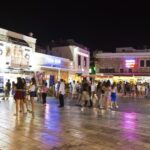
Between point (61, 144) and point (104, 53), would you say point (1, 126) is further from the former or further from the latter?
point (104, 53)

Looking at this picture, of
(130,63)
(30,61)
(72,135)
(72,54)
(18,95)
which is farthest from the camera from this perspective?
(130,63)

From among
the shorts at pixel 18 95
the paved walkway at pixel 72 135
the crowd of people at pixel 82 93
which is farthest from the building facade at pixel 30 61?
the paved walkway at pixel 72 135

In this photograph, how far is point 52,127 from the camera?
10.8 meters

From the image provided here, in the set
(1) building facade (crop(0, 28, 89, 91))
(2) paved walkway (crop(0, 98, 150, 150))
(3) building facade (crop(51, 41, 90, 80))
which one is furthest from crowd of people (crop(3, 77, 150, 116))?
(3) building facade (crop(51, 41, 90, 80))

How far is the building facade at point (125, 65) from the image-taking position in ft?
188

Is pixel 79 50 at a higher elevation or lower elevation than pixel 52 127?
higher

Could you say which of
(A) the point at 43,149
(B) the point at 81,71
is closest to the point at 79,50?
(B) the point at 81,71

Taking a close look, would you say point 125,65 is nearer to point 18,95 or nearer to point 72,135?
point 18,95

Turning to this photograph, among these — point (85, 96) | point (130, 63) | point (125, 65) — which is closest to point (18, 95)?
point (85, 96)

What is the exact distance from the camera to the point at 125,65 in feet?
192

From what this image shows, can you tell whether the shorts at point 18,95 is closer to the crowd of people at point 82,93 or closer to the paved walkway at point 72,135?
the crowd of people at point 82,93

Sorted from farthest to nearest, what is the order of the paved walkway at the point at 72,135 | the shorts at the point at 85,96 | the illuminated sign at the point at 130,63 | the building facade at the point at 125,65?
1. the illuminated sign at the point at 130,63
2. the building facade at the point at 125,65
3. the shorts at the point at 85,96
4. the paved walkway at the point at 72,135

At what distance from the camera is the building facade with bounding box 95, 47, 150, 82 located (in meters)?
57.2

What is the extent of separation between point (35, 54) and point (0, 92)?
22.6 feet
